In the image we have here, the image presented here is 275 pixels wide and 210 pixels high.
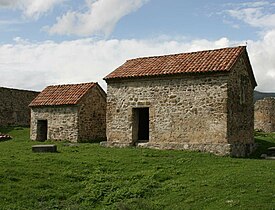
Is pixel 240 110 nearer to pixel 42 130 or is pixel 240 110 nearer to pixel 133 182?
pixel 133 182

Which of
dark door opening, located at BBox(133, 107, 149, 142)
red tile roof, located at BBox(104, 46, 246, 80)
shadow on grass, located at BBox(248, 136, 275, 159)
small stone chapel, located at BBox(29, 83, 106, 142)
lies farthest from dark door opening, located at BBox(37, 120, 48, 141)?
shadow on grass, located at BBox(248, 136, 275, 159)

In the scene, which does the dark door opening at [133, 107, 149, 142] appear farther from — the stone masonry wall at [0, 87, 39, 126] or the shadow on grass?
the stone masonry wall at [0, 87, 39, 126]

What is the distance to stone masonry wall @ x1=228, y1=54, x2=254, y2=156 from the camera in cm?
1883

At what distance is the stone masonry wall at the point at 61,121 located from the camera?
80.6ft

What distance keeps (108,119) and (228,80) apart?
7075mm

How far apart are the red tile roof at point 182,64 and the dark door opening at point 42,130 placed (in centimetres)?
740

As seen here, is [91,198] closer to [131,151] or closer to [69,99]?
[131,151]

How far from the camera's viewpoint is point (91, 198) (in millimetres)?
11984

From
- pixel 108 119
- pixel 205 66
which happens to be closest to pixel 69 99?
pixel 108 119

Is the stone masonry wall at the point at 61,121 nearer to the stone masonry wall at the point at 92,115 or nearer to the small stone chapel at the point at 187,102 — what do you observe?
the stone masonry wall at the point at 92,115

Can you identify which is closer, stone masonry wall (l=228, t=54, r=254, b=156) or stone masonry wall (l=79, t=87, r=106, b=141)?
stone masonry wall (l=228, t=54, r=254, b=156)

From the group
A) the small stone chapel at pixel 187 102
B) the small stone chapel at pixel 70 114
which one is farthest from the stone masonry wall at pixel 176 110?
the small stone chapel at pixel 70 114

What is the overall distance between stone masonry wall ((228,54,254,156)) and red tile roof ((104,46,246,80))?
63cm

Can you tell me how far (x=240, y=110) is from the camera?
2006 centimetres
